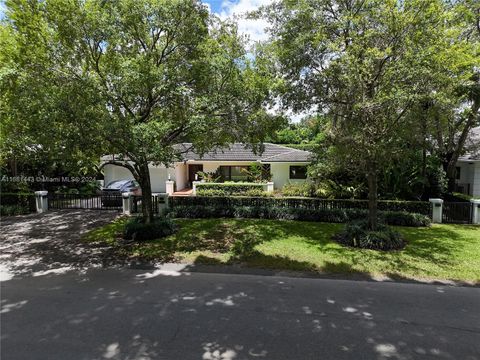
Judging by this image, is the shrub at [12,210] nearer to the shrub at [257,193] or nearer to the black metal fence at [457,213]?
the shrub at [257,193]

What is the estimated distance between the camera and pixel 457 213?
13.5m

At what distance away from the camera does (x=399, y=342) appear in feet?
14.8

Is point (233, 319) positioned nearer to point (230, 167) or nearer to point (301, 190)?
point (301, 190)

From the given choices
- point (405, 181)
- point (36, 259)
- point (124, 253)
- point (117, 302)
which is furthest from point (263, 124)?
point (405, 181)

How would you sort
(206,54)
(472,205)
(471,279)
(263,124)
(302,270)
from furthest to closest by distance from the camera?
1. (472,205)
2. (263,124)
3. (206,54)
4. (302,270)
5. (471,279)

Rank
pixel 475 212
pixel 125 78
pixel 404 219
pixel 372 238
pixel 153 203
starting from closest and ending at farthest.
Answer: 1. pixel 125 78
2. pixel 372 238
3. pixel 404 219
4. pixel 475 212
5. pixel 153 203

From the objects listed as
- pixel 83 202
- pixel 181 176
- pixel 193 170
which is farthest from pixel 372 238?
pixel 193 170

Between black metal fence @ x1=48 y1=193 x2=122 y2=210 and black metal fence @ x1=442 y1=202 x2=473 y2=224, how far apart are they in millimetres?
15578

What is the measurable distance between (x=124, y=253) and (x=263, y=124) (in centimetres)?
605

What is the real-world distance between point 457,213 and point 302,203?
261 inches

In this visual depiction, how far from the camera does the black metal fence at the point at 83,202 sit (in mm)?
16375

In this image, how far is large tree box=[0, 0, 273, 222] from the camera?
7848 millimetres

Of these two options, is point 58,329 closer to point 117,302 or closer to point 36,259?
point 117,302

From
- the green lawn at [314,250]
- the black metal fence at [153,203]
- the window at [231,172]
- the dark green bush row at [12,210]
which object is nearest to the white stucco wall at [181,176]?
the window at [231,172]
